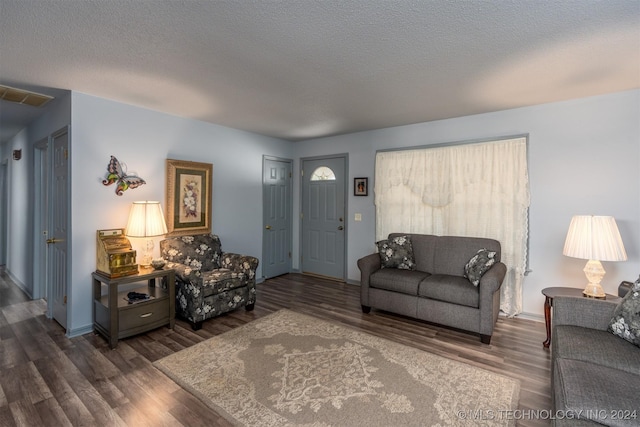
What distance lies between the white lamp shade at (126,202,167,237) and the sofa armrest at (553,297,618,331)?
3594mm

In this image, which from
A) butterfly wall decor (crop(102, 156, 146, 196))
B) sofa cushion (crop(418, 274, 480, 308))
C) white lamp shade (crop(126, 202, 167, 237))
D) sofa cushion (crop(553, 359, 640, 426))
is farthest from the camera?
butterfly wall decor (crop(102, 156, 146, 196))

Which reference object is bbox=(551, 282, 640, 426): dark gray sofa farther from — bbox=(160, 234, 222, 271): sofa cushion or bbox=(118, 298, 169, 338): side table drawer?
bbox=(160, 234, 222, 271): sofa cushion

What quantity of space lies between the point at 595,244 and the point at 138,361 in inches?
153

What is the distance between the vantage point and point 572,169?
3248mm

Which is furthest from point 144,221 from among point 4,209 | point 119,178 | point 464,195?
point 4,209

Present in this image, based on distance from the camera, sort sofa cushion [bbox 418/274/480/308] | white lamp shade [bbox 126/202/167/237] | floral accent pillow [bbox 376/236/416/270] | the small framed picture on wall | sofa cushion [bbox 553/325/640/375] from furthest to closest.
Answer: the small framed picture on wall
floral accent pillow [bbox 376/236/416/270]
white lamp shade [bbox 126/202/167/237]
sofa cushion [bbox 418/274/480/308]
sofa cushion [bbox 553/325/640/375]

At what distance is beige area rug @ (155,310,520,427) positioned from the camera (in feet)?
6.27

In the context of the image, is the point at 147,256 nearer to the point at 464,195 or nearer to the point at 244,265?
the point at 244,265

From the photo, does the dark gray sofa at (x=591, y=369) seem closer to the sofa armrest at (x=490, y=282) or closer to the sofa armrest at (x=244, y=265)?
the sofa armrest at (x=490, y=282)

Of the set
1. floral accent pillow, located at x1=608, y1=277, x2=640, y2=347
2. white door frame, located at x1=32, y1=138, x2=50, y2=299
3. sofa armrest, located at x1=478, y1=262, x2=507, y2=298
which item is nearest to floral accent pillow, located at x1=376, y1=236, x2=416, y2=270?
sofa armrest, located at x1=478, y1=262, x2=507, y2=298

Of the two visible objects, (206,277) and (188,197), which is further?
(188,197)

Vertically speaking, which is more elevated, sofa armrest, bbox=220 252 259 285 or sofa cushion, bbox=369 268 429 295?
sofa armrest, bbox=220 252 259 285

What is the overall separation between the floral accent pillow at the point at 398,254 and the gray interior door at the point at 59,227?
353cm

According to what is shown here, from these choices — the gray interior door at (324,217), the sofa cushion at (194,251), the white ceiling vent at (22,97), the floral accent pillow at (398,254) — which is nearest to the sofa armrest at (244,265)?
the sofa cushion at (194,251)
